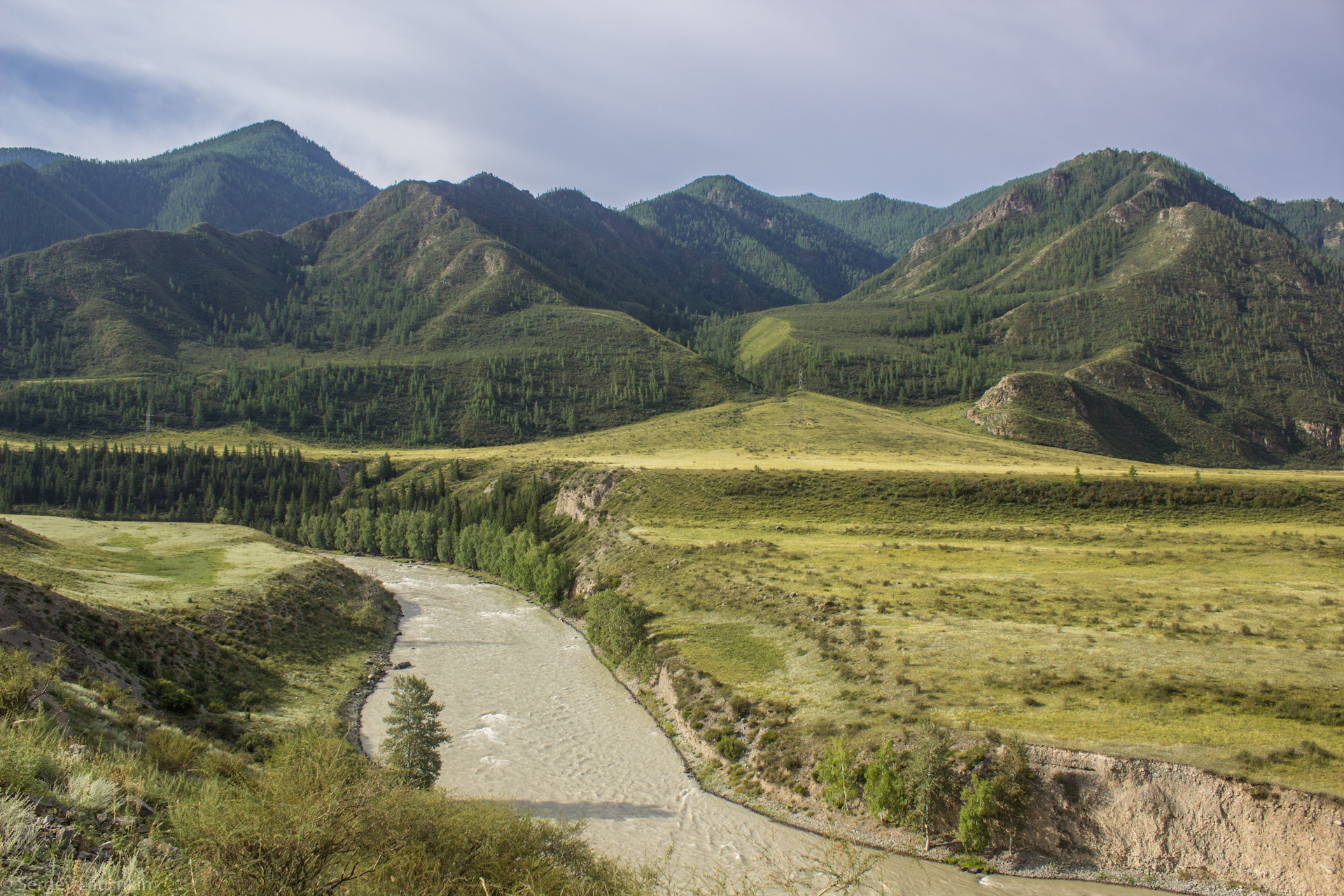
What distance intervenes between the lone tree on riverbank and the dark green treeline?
5318 cm

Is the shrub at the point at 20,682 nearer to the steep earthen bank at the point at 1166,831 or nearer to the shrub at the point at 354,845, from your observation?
the shrub at the point at 354,845

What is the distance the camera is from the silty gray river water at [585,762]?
2612cm

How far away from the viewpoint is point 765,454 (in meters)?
129

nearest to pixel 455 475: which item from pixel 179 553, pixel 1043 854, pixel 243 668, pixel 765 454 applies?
pixel 765 454

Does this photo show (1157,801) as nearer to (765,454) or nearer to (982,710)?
(982,710)

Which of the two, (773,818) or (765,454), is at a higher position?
(765,454)

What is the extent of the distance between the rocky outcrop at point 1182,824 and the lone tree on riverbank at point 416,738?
25.2 meters

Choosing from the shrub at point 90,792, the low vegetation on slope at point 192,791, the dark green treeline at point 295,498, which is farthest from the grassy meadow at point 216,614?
the dark green treeline at point 295,498

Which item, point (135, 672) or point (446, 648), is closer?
point (135, 672)

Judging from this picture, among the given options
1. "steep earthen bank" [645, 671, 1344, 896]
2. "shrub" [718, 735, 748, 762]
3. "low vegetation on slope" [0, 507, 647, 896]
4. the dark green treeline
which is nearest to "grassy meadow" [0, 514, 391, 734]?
"low vegetation on slope" [0, 507, 647, 896]

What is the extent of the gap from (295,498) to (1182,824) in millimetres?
145712

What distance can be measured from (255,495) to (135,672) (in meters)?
122

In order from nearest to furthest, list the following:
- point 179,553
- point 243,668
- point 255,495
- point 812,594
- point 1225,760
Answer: point 1225,760 < point 243,668 < point 812,594 < point 179,553 < point 255,495

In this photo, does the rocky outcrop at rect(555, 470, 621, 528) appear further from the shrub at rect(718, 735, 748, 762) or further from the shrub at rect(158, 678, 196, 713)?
the shrub at rect(158, 678, 196, 713)
